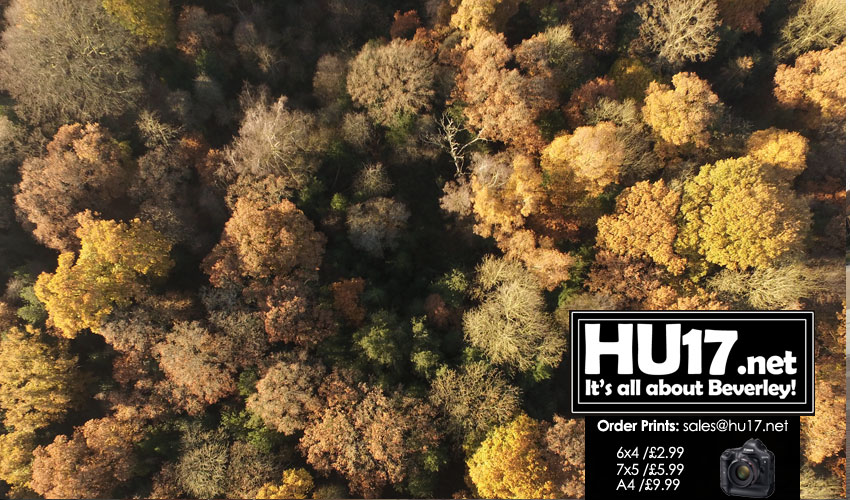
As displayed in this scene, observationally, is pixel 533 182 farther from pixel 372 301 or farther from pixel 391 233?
pixel 372 301

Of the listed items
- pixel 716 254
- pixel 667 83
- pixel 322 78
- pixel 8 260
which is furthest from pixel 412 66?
pixel 8 260

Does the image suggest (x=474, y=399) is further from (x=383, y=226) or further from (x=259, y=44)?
(x=259, y=44)

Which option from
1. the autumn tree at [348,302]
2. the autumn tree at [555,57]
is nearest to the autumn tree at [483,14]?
the autumn tree at [555,57]

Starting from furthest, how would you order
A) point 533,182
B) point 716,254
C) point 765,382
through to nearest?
point 533,182 < point 716,254 < point 765,382

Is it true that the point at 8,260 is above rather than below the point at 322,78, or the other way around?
below

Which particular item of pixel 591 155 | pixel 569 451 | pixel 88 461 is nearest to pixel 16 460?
pixel 88 461

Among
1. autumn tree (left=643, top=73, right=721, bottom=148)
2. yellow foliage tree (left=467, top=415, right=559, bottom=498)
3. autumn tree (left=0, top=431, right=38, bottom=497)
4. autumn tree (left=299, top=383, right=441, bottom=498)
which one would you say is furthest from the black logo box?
autumn tree (left=0, top=431, right=38, bottom=497)

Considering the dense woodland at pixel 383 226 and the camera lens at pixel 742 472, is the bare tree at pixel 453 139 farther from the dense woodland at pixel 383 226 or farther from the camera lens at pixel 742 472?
the camera lens at pixel 742 472

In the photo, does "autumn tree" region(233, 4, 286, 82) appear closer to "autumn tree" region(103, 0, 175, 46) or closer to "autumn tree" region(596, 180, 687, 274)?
"autumn tree" region(103, 0, 175, 46)
